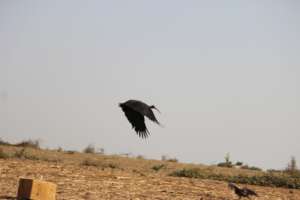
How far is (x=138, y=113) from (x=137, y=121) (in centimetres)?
21

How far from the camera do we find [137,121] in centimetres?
1630

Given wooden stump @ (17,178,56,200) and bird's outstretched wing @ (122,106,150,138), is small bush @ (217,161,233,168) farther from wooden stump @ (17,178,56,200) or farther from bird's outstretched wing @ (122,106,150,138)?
wooden stump @ (17,178,56,200)

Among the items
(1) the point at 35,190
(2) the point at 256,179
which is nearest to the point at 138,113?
(1) the point at 35,190

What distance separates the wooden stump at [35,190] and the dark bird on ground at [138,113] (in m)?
3.53

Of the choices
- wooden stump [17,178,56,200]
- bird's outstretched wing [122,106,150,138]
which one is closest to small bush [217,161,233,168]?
bird's outstretched wing [122,106,150,138]

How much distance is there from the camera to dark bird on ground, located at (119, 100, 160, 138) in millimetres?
15602

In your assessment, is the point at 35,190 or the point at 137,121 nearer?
the point at 35,190

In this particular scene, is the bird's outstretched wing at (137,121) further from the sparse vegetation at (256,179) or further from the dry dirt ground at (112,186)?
the sparse vegetation at (256,179)

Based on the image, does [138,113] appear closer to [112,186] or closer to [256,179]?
[112,186]

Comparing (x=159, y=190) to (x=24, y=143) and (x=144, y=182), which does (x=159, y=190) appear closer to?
(x=144, y=182)

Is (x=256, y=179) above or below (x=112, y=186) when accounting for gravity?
above

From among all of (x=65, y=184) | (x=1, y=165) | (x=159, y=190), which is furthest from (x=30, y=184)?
(x=1, y=165)

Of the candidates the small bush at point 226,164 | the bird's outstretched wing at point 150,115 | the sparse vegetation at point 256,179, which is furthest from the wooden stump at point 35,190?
the small bush at point 226,164

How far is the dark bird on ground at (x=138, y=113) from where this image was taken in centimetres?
1560
